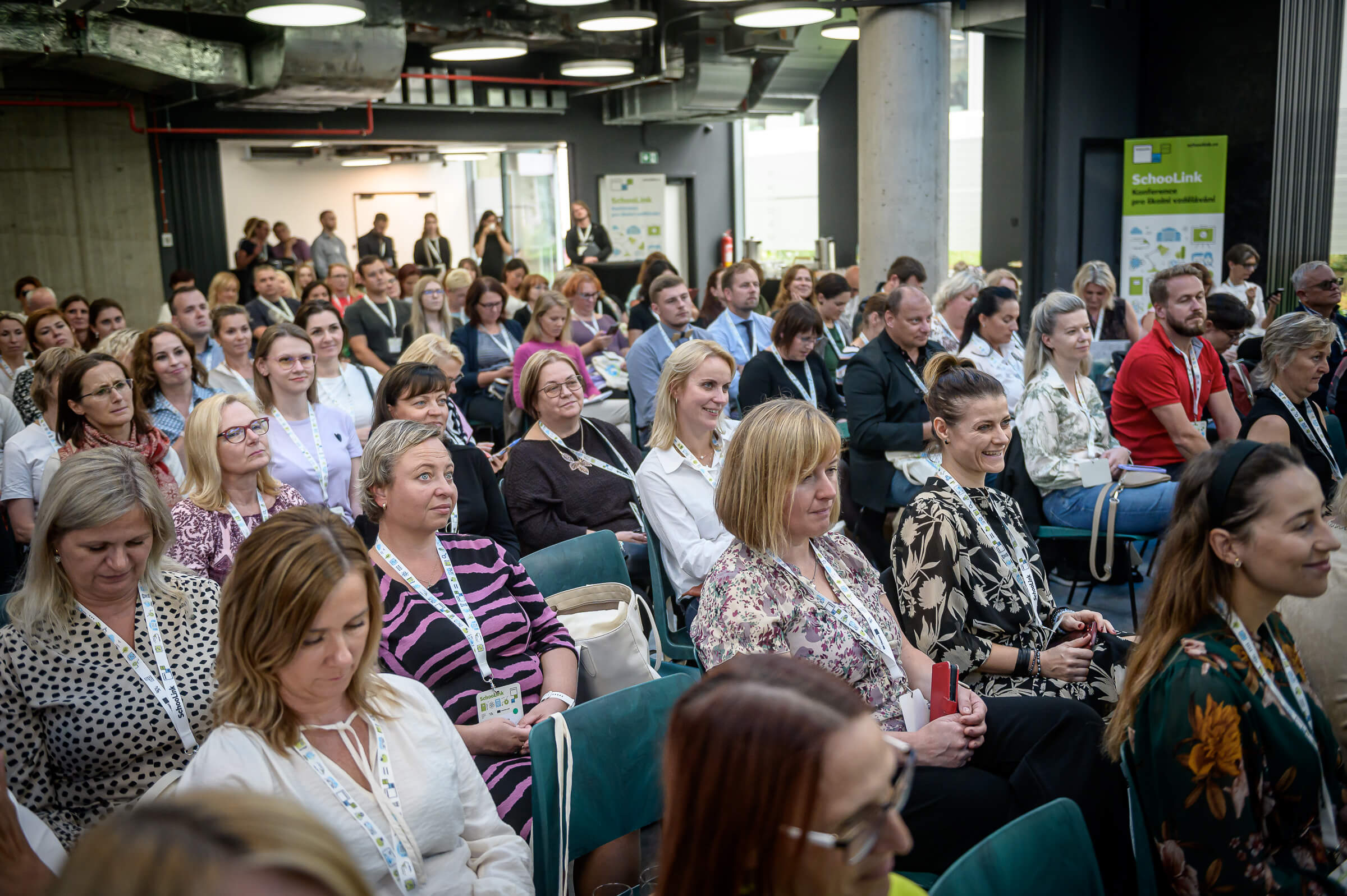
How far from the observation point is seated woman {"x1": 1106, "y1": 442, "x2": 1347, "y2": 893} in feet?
5.86

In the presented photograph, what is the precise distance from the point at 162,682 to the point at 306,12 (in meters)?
6.53

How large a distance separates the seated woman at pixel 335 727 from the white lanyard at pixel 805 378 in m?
3.79

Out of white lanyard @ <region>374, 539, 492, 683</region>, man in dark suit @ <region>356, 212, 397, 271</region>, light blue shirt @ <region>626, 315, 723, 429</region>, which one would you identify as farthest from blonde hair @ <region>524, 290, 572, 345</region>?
man in dark suit @ <region>356, 212, 397, 271</region>

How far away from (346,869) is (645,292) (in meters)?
8.52

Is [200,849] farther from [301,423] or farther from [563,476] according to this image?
[301,423]

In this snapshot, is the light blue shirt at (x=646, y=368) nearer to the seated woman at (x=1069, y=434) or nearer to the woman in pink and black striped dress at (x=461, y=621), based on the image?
the seated woman at (x=1069, y=434)

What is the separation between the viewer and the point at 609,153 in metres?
16.5

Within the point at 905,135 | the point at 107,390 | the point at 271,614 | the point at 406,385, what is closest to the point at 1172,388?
the point at 406,385


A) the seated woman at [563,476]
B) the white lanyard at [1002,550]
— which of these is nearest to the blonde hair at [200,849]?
the white lanyard at [1002,550]

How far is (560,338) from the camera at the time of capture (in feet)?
22.9

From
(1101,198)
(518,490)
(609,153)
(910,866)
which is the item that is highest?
(609,153)

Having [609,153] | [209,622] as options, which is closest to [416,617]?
[209,622]

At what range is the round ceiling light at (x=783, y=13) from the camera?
9.71m

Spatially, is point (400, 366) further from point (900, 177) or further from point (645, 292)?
point (900, 177)
